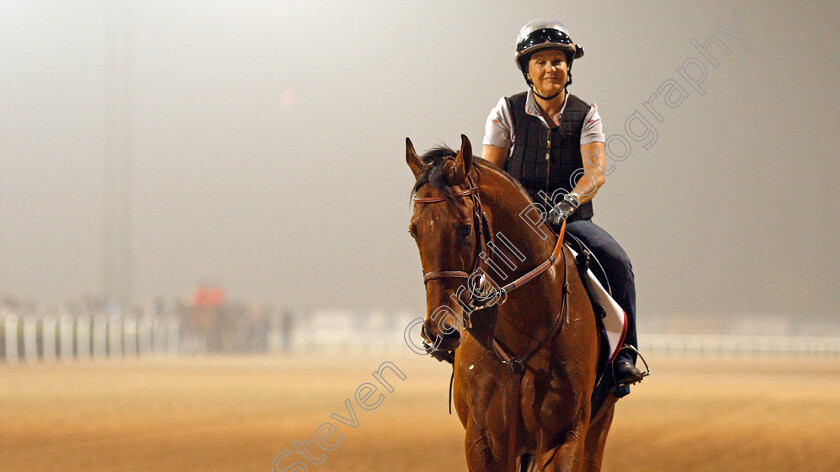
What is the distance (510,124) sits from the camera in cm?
439

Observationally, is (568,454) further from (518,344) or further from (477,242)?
(477,242)

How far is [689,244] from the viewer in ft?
111

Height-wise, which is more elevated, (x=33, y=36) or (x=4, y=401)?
(x=33, y=36)

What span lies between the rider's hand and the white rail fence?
2119 centimetres

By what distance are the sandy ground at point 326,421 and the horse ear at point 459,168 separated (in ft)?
14.9

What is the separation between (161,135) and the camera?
35.5 meters

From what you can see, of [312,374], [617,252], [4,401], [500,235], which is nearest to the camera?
[500,235]

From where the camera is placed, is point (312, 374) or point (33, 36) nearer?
point (312, 374)

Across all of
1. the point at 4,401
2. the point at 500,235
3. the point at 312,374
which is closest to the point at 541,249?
the point at 500,235

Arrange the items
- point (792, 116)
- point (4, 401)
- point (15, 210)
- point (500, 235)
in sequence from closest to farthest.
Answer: point (500, 235)
point (4, 401)
point (792, 116)
point (15, 210)

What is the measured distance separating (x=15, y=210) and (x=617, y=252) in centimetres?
3459

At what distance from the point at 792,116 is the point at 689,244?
5.57m

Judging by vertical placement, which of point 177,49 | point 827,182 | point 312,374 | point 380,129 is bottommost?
point 312,374

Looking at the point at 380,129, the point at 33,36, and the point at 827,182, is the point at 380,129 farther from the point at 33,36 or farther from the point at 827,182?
the point at 827,182
